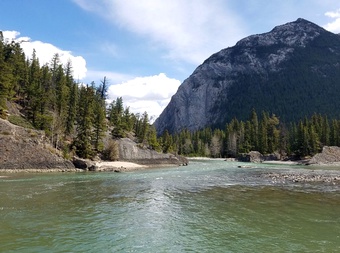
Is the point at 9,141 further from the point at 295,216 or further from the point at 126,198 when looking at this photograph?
the point at 295,216

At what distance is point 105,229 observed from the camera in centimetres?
1962

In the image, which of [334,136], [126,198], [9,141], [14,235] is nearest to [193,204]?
[126,198]

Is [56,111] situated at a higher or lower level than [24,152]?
higher

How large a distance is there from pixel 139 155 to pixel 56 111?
96.1 ft

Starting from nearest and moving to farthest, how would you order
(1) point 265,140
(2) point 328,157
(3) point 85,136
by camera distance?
(3) point 85,136 < (2) point 328,157 < (1) point 265,140

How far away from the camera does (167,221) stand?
22.4 m

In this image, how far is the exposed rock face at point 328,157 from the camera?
4331 inches

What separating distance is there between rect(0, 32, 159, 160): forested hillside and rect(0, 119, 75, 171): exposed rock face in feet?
23.5

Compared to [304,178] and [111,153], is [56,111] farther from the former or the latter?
[304,178]

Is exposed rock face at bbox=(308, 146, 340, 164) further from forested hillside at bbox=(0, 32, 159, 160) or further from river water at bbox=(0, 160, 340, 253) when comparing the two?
river water at bbox=(0, 160, 340, 253)

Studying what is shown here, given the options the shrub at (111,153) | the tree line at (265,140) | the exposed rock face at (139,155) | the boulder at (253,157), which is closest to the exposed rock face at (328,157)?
the tree line at (265,140)

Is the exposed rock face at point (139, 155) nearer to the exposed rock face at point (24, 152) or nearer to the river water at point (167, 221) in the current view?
the exposed rock face at point (24, 152)

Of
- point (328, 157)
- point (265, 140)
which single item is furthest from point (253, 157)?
point (328, 157)

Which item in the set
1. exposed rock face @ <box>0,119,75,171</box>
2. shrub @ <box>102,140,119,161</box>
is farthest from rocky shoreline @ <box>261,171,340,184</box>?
shrub @ <box>102,140,119,161</box>
